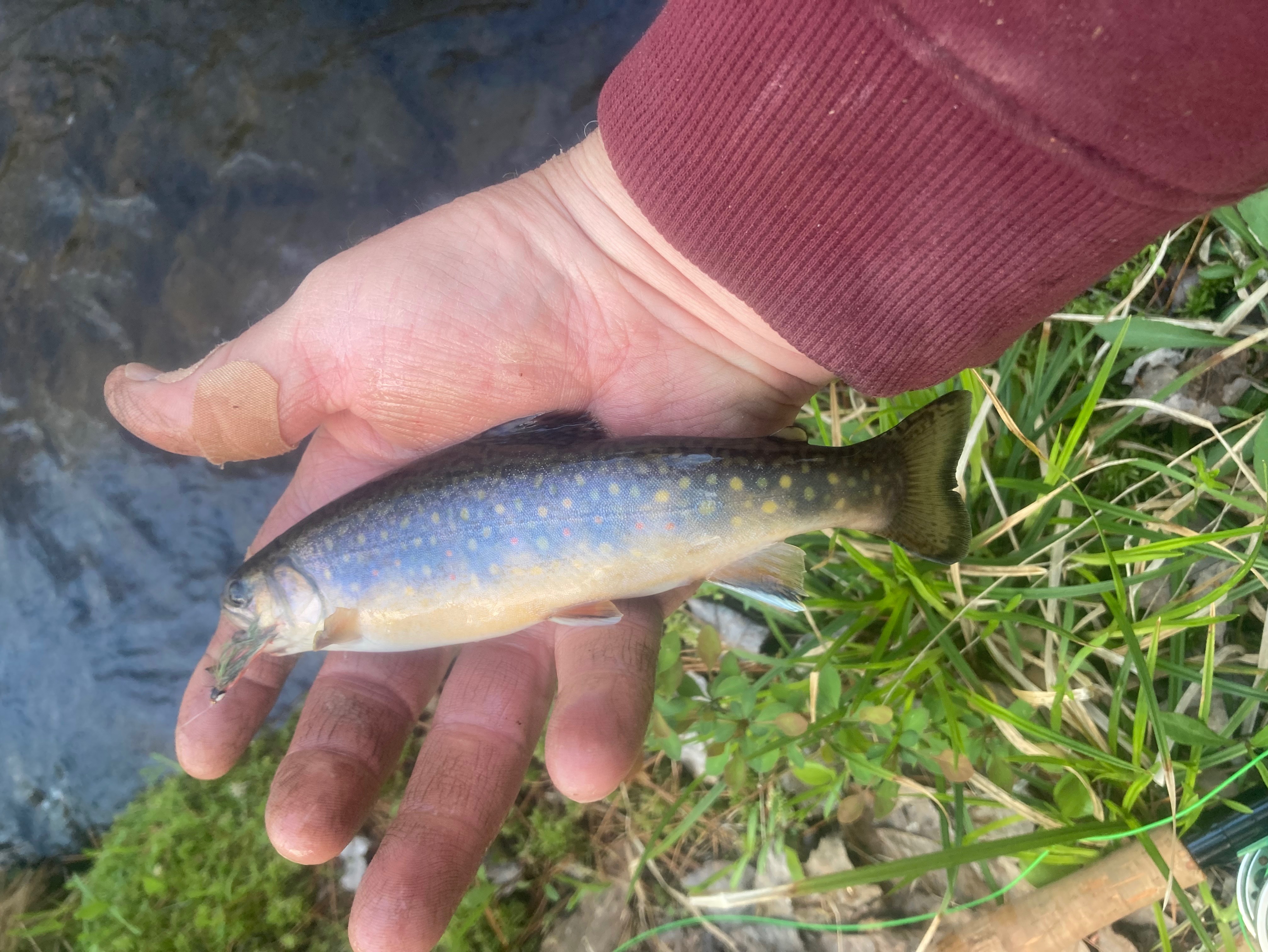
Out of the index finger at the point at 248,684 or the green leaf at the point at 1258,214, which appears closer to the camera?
the green leaf at the point at 1258,214

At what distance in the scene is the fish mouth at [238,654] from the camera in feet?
7.79

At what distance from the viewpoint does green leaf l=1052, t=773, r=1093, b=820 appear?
2260mm

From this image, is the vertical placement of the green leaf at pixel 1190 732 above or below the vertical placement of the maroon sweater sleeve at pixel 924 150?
below

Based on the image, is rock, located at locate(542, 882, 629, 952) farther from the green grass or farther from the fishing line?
the fishing line

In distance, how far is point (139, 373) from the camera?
2656 mm

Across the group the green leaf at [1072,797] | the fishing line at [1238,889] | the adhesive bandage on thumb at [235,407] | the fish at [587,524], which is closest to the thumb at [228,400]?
the adhesive bandage on thumb at [235,407]

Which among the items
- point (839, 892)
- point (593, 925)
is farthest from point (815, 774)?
point (593, 925)

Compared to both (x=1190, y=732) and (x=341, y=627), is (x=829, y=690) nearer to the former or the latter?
(x=1190, y=732)

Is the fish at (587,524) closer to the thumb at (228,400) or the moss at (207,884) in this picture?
the thumb at (228,400)

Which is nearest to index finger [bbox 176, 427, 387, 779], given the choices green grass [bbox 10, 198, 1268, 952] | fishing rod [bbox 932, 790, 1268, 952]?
green grass [bbox 10, 198, 1268, 952]

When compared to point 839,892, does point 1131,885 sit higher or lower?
higher

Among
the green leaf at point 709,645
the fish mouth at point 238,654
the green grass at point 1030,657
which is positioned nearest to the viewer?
the green grass at point 1030,657

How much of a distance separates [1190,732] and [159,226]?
16.5ft

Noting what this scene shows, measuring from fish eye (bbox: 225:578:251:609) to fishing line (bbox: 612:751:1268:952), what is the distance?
185cm
